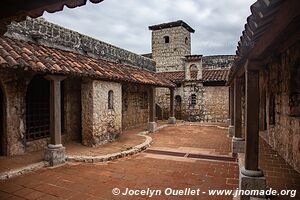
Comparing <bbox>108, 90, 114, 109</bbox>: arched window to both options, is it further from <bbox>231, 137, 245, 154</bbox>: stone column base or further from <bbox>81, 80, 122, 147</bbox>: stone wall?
<bbox>231, 137, 245, 154</bbox>: stone column base

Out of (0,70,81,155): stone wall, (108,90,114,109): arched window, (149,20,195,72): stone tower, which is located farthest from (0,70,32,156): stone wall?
(149,20,195,72): stone tower

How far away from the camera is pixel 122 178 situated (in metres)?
5.66

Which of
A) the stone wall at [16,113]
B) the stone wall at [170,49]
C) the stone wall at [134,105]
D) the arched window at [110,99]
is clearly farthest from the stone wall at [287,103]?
the stone wall at [170,49]

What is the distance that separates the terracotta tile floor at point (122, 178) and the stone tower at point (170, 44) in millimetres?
16570

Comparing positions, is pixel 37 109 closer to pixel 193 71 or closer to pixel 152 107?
pixel 152 107

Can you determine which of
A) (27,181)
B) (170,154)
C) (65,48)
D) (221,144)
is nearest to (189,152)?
(170,154)

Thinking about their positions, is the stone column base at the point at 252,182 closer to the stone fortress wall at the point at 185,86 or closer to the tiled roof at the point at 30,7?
the tiled roof at the point at 30,7

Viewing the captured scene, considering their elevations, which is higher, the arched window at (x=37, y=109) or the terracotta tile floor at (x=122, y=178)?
the arched window at (x=37, y=109)

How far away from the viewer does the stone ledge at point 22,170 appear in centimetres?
553

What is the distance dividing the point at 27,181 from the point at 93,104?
12.1 feet

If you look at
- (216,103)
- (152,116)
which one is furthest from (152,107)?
(216,103)

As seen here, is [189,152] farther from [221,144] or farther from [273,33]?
[273,33]

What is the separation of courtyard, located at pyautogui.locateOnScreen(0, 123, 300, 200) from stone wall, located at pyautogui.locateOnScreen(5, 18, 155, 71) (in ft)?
14.9

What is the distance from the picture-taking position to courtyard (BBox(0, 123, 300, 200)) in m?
4.75
